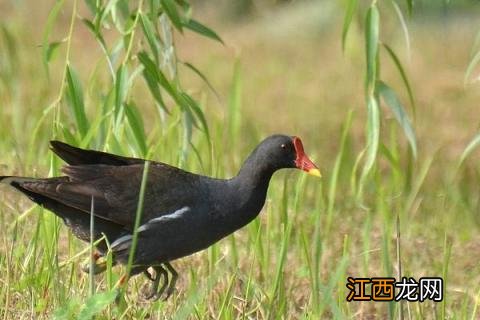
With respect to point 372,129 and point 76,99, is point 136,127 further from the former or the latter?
point 372,129

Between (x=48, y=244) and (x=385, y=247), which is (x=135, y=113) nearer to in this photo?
(x=48, y=244)

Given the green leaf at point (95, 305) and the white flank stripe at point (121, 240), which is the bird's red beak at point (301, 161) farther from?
the green leaf at point (95, 305)

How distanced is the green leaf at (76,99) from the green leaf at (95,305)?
3.73 feet

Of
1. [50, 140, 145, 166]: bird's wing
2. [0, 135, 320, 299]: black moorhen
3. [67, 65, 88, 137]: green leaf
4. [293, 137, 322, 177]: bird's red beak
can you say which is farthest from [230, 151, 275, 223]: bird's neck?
[67, 65, 88, 137]: green leaf

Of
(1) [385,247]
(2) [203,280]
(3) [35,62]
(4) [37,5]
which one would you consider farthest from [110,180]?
(4) [37,5]

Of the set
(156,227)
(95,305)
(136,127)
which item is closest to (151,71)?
(136,127)

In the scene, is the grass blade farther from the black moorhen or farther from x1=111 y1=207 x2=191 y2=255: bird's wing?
x1=111 y1=207 x2=191 y2=255: bird's wing

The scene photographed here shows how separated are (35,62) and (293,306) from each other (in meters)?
5.49

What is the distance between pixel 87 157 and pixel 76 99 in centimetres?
38

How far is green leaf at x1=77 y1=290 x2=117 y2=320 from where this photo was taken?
330 centimetres

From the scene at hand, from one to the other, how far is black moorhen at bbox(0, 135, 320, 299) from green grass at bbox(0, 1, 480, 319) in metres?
0.11

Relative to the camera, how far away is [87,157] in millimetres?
4004

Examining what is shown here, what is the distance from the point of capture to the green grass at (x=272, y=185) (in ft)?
12.6

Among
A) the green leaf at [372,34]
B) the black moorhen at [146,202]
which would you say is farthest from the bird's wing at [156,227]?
the green leaf at [372,34]
